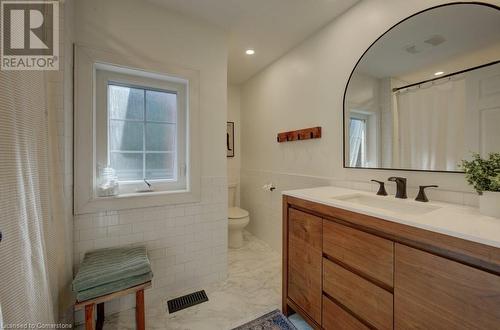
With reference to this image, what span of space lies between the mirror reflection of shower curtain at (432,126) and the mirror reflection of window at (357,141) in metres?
0.25

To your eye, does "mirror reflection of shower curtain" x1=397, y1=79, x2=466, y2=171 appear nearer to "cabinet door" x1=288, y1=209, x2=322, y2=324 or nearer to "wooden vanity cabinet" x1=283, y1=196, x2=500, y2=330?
"wooden vanity cabinet" x1=283, y1=196, x2=500, y2=330

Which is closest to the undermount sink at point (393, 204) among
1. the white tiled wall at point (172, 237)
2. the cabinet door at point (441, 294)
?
the cabinet door at point (441, 294)

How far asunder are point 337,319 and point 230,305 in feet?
2.77

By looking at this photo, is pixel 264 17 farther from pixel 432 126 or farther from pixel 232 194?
pixel 232 194

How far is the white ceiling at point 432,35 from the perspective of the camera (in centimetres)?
108

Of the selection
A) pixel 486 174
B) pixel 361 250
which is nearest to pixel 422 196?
pixel 486 174

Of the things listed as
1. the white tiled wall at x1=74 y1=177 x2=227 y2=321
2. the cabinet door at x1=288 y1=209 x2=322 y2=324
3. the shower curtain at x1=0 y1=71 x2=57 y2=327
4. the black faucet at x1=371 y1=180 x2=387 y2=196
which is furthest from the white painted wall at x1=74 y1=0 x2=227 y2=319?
the black faucet at x1=371 y1=180 x2=387 y2=196

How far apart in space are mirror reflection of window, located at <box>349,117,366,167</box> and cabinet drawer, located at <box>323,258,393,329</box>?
86cm

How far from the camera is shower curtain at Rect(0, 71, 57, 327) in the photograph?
0.72 m

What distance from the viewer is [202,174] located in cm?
187

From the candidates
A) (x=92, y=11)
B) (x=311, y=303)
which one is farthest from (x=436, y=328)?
(x=92, y=11)

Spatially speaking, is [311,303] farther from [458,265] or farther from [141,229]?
[141,229]

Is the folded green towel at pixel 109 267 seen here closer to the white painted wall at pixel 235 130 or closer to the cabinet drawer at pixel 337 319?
the cabinet drawer at pixel 337 319

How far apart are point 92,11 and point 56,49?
0.49 m
